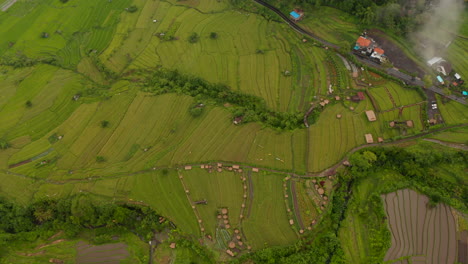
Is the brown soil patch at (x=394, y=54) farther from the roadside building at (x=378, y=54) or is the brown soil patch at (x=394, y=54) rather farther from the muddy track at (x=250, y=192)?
the muddy track at (x=250, y=192)

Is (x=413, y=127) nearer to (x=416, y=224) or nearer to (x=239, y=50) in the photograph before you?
(x=416, y=224)

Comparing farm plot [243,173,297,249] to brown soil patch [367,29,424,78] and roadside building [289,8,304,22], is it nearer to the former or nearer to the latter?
brown soil patch [367,29,424,78]

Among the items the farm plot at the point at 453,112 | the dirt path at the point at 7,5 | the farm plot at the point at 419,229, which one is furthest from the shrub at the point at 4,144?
the farm plot at the point at 453,112

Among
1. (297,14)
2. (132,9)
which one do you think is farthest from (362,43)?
(132,9)

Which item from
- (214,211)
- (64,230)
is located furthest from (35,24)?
(214,211)

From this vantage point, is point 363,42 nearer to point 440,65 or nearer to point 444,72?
point 440,65
